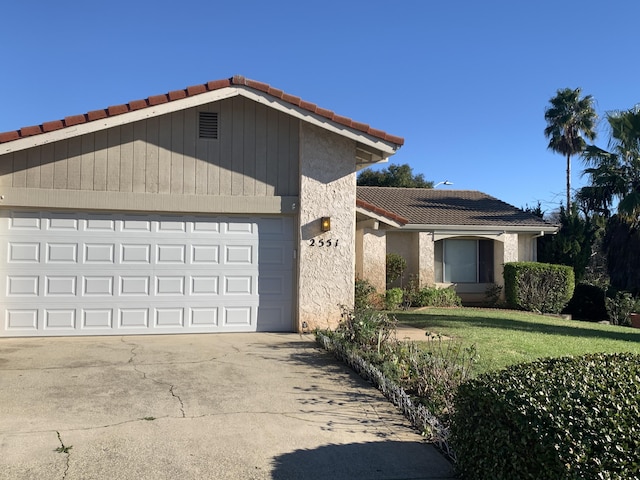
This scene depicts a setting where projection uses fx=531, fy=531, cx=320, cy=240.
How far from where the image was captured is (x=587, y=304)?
18.4m

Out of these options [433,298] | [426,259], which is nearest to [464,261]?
[426,259]

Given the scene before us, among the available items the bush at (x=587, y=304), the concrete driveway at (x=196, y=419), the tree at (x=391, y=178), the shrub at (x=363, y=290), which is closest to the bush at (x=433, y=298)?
the shrub at (x=363, y=290)

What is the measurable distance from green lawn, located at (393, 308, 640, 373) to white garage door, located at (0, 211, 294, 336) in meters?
3.59

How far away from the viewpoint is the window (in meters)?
18.5

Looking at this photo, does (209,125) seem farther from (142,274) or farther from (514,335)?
(514,335)

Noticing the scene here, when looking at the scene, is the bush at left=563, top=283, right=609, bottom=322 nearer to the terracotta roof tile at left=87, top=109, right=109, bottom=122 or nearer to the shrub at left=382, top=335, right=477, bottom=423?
the shrub at left=382, top=335, right=477, bottom=423

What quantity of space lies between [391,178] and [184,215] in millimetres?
32998

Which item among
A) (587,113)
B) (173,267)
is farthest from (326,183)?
(587,113)

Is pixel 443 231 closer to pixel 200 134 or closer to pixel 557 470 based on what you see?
pixel 200 134

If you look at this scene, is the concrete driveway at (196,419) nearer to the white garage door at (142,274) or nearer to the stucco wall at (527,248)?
the white garage door at (142,274)

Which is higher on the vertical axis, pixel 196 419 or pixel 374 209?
pixel 374 209

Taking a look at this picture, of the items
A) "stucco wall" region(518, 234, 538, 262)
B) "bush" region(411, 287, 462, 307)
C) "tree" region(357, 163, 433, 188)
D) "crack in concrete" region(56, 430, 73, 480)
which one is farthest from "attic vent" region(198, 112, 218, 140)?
"tree" region(357, 163, 433, 188)

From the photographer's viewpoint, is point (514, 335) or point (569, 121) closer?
point (514, 335)

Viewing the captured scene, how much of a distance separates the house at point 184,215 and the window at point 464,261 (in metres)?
8.61
